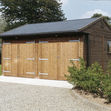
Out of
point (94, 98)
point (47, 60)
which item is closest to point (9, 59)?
point (47, 60)

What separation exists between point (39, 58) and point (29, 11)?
21888mm

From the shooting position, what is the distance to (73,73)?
7.66 m

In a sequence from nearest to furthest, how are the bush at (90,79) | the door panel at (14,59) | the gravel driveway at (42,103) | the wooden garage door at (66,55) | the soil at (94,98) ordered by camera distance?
the gravel driveway at (42,103) → the soil at (94,98) → the bush at (90,79) → the wooden garage door at (66,55) → the door panel at (14,59)

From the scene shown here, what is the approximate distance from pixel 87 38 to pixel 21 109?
7187 mm

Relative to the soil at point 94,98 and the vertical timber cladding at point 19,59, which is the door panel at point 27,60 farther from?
the soil at point 94,98

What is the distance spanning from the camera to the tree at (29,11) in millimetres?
32550

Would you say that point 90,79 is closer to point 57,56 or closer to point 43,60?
point 57,56

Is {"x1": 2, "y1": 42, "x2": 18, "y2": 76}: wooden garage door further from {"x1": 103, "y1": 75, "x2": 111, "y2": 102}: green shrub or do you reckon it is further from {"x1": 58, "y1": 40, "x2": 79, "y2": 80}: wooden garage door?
{"x1": 103, "y1": 75, "x2": 111, "y2": 102}: green shrub

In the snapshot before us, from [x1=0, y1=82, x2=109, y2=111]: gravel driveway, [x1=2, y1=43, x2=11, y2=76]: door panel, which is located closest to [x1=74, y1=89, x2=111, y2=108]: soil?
[x1=0, y1=82, x2=109, y2=111]: gravel driveway

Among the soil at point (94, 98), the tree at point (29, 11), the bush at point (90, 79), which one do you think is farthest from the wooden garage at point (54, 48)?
the tree at point (29, 11)

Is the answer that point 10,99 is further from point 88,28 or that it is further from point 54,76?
point 88,28

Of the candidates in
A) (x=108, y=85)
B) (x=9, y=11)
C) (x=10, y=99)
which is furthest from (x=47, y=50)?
(x=9, y=11)

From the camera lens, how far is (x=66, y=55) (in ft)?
38.2

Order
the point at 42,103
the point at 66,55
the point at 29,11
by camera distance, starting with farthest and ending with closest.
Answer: the point at 29,11
the point at 66,55
the point at 42,103
